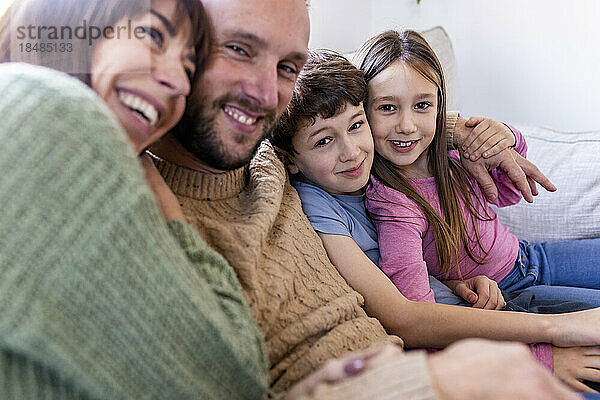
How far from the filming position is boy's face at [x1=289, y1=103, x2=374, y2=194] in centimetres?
126

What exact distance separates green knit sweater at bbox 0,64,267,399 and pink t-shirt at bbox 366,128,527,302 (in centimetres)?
61

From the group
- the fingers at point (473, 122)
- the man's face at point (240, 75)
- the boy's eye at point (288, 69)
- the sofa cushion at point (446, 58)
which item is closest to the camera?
the man's face at point (240, 75)

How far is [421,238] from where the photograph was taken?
4.39ft

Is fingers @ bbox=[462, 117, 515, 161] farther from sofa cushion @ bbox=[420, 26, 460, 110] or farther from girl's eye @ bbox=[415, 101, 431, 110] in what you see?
sofa cushion @ bbox=[420, 26, 460, 110]

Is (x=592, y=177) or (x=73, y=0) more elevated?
(x=73, y=0)

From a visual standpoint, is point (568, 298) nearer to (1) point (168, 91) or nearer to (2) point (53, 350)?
(1) point (168, 91)

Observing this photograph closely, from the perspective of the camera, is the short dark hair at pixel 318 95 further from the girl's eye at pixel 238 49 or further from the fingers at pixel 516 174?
the fingers at pixel 516 174

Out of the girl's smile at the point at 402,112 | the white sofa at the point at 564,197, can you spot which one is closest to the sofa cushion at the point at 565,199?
the white sofa at the point at 564,197

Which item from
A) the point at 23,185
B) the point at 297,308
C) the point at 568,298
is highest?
the point at 23,185

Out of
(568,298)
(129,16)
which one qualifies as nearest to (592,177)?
(568,298)

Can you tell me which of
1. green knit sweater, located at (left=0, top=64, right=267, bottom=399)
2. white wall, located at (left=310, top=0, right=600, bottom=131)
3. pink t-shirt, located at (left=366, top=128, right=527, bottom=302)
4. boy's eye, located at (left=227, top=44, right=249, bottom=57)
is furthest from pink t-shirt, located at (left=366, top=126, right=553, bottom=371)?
white wall, located at (left=310, top=0, right=600, bottom=131)

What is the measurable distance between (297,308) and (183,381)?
0.31 m

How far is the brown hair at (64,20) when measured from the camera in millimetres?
798

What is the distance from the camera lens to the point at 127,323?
61 centimetres
